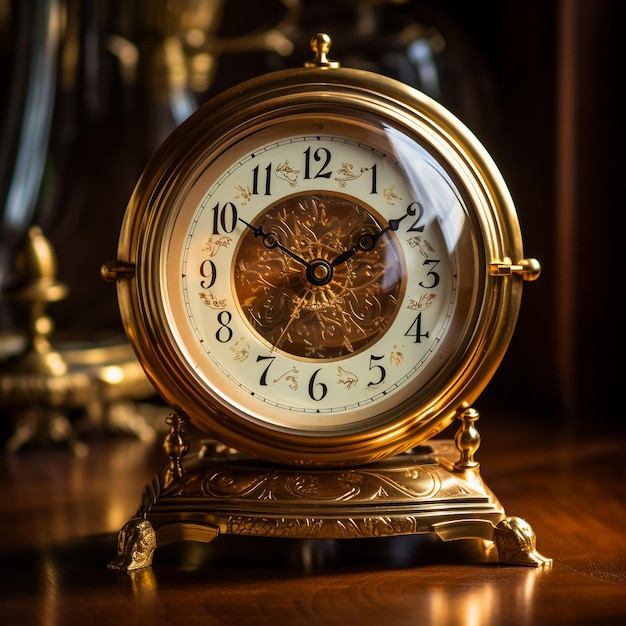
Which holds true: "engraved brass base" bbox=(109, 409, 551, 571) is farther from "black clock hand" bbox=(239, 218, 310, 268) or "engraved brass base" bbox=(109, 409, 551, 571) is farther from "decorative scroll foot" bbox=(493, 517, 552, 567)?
"black clock hand" bbox=(239, 218, 310, 268)

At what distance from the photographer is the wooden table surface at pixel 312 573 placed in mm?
758

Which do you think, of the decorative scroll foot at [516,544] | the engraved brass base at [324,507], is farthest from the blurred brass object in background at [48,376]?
the decorative scroll foot at [516,544]

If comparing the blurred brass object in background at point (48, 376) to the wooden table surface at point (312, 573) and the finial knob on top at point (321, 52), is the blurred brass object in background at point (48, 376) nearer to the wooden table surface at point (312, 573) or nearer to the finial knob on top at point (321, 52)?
the wooden table surface at point (312, 573)

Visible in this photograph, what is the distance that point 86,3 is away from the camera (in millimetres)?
1695

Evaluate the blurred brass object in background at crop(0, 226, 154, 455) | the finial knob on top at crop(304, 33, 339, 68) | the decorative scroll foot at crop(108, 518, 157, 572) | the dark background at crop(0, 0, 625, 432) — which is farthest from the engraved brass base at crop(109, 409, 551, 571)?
the dark background at crop(0, 0, 625, 432)

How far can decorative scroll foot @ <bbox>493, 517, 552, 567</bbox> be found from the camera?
854 millimetres

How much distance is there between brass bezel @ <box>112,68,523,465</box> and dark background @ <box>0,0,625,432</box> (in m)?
0.63

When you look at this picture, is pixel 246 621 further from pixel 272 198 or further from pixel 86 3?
pixel 86 3

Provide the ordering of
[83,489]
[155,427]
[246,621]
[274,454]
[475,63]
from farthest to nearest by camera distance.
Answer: [475,63]
[155,427]
[83,489]
[274,454]
[246,621]

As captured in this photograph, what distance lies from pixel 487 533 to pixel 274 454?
184 mm

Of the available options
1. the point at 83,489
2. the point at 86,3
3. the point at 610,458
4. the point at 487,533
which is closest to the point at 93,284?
the point at 86,3

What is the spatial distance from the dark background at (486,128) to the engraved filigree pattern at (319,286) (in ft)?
2.17

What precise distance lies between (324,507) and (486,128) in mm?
931

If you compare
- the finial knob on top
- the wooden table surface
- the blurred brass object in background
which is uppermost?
the finial knob on top
